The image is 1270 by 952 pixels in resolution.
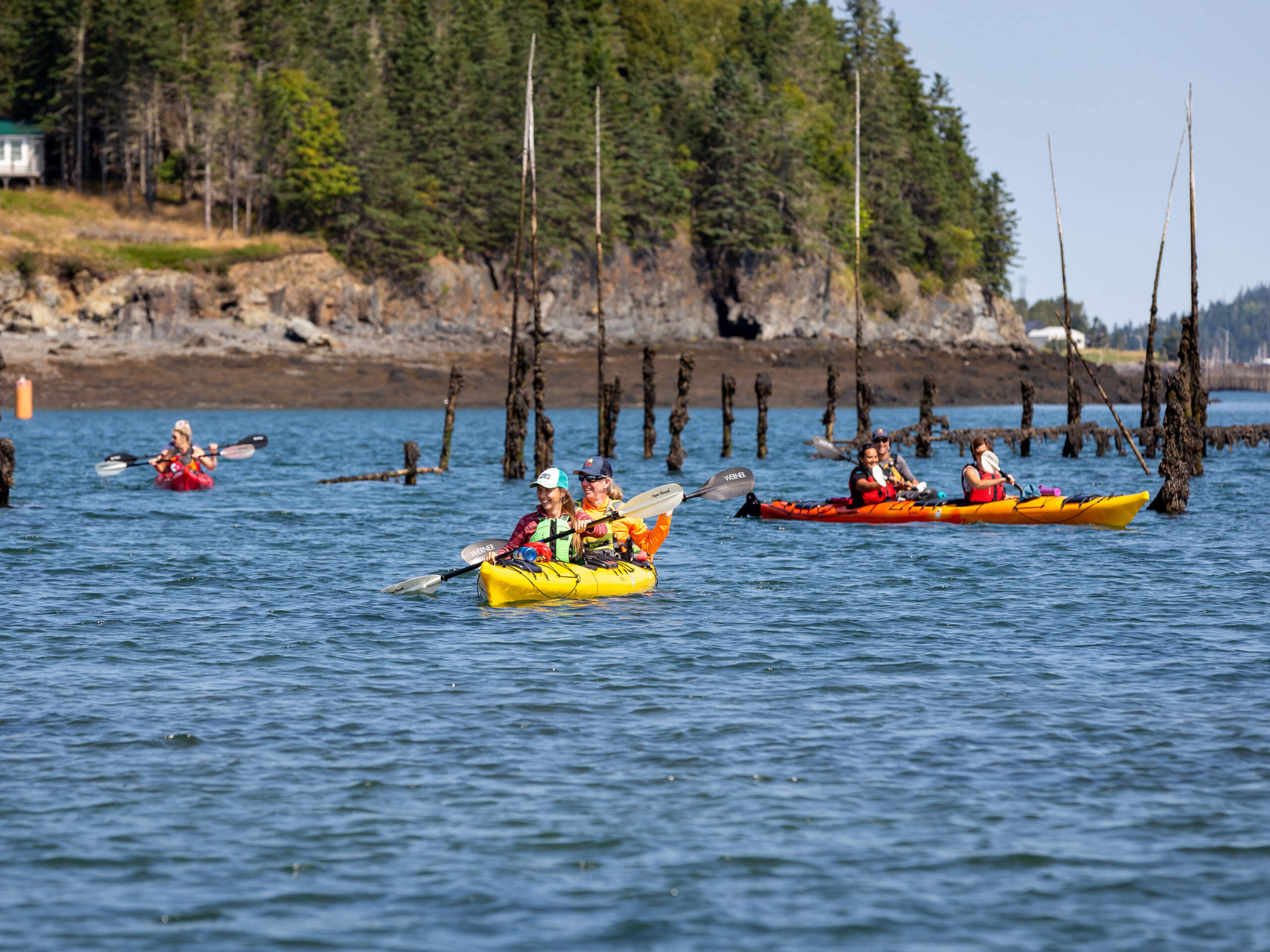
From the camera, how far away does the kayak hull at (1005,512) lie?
24.5 m

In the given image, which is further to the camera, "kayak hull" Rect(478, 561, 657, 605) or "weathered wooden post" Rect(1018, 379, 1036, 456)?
"weathered wooden post" Rect(1018, 379, 1036, 456)

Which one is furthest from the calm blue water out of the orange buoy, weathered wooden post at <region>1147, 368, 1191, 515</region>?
the orange buoy

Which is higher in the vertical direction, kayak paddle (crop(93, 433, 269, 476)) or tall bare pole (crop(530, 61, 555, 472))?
tall bare pole (crop(530, 61, 555, 472))

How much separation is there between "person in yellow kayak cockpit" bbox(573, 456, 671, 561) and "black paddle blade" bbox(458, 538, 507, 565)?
1047mm

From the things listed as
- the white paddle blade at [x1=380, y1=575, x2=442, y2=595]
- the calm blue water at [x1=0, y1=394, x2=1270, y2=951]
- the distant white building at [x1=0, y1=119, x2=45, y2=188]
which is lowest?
the calm blue water at [x1=0, y1=394, x2=1270, y2=951]

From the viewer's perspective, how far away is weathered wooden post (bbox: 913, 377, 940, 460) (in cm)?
4275

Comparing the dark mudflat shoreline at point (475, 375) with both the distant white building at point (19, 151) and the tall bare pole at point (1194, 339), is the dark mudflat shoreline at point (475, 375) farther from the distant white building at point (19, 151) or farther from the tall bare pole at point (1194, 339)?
the tall bare pole at point (1194, 339)

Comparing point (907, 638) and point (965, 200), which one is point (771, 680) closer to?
point (907, 638)

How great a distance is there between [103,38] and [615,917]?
295ft

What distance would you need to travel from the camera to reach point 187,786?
945 centimetres

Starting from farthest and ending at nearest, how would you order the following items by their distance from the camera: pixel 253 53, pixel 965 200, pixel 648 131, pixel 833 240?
pixel 965 200
pixel 833 240
pixel 648 131
pixel 253 53

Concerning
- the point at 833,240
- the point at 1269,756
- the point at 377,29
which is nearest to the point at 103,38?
the point at 377,29

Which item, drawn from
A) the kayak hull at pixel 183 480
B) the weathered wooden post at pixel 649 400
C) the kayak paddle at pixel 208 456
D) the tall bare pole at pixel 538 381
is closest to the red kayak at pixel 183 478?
the kayak hull at pixel 183 480

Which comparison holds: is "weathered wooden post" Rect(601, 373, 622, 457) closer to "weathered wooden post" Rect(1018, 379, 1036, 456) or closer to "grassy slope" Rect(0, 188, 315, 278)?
"weathered wooden post" Rect(1018, 379, 1036, 456)
